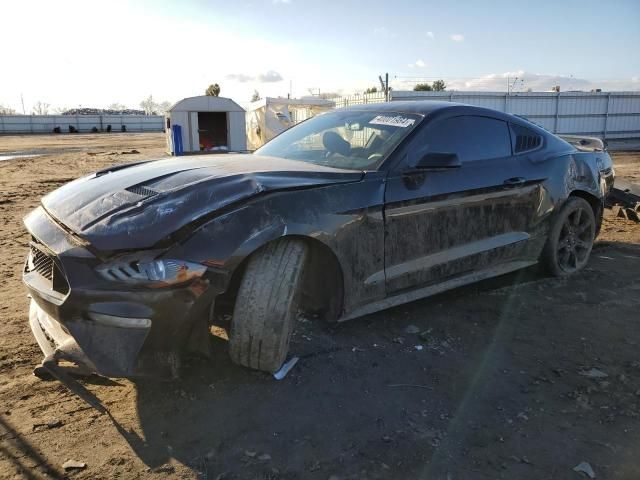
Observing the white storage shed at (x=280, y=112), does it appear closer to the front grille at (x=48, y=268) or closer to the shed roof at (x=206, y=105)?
the shed roof at (x=206, y=105)

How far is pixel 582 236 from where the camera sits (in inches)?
196

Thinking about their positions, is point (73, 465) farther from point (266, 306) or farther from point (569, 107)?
point (569, 107)

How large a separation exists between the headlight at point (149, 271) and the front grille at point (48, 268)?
0.24m

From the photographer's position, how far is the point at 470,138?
3.99 metres

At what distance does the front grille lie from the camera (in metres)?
2.53

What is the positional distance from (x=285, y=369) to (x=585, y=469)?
63.0 inches

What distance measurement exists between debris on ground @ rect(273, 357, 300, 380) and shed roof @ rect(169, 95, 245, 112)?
55.7 feet

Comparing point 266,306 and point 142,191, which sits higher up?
point 142,191

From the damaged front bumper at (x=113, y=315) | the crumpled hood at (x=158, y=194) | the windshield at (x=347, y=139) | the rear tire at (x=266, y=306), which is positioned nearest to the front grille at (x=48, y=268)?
the damaged front bumper at (x=113, y=315)

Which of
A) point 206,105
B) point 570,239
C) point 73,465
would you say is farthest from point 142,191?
point 206,105

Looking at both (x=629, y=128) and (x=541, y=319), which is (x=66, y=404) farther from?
(x=629, y=128)

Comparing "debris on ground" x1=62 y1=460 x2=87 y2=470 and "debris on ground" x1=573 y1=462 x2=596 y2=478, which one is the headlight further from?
"debris on ground" x1=573 y1=462 x2=596 y2=478

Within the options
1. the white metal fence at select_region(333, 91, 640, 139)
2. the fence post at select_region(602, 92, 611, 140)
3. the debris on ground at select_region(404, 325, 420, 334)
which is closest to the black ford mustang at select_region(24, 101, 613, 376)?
the debris on ground at select_region(404, 325, 420, 334)

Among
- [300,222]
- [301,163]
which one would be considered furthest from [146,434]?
[301,163]
